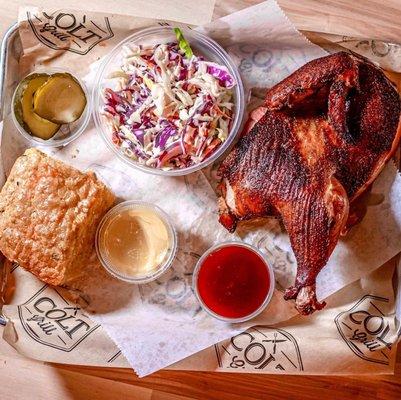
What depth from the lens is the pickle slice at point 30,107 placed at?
270 centimetres

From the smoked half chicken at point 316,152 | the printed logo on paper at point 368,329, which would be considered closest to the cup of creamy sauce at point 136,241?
the smoked half chicken at point 316,152

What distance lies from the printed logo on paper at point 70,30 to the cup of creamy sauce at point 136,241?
2.06 ft

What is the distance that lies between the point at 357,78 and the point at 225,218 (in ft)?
2.18

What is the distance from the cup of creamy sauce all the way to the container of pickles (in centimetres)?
36

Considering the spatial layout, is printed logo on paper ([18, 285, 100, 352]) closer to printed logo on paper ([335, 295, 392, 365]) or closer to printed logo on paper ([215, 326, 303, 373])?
printed logo on paper ([215, 326, 303, 373])

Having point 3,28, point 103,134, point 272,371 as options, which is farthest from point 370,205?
point 3,28

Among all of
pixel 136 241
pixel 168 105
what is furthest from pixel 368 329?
pixel 168 105

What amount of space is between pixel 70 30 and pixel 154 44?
1.03 feet

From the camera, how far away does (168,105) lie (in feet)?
8.69

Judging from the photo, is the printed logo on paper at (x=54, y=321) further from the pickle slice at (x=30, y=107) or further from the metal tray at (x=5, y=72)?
the pickle slice at (x=30, y=107)

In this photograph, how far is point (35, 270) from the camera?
2.59 metres

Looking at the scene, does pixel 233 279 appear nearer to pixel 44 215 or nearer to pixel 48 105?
pixel 44 215

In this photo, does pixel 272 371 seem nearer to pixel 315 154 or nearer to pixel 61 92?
pixel 315 154

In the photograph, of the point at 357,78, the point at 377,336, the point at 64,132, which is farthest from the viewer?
the point at 64,132
